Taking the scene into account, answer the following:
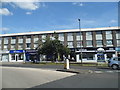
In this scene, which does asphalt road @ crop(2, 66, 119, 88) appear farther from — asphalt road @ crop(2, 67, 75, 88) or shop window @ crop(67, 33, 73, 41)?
shop window @ crop(67, 33, 73, 41)

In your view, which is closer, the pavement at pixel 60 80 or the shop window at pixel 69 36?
the pavement at pixel 60 80

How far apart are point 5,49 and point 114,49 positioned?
122 ft

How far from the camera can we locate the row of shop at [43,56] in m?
49.4

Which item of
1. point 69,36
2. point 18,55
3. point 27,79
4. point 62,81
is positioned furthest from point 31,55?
point 62,81

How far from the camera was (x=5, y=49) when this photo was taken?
60.9 metres

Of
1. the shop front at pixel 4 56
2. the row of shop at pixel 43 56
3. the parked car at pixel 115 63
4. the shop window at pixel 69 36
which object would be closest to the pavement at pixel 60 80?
the parked car at pixel 115 63

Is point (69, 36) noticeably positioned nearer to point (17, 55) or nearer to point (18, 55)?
point (18, 55)

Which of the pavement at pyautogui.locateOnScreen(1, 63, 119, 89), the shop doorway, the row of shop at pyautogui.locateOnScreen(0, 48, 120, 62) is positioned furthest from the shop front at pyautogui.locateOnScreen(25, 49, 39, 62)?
the pavement at pyautogui.locateOnScreen(1, 63, 119, 89)

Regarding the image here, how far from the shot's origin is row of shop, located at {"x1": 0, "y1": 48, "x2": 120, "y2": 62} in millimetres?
49375

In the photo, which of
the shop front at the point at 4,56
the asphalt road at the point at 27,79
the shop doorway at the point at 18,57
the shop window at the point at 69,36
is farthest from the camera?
the shop front at the point at 4,56

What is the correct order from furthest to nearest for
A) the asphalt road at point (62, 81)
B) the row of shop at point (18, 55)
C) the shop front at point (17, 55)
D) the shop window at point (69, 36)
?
1. the shop front at point (17, 55)
2. the row of shop at point (18, 55)
3. the shop window at point (69, 36)
4. the asphalt road at point (62, 81)

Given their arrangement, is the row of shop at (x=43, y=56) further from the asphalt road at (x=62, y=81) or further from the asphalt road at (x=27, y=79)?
the asphalt road at (x=62, y=81)

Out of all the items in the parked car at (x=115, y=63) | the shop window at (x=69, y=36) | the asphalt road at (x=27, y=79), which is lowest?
the asphalt road at (x=27, y=79)

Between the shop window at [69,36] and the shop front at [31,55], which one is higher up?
the shop window at [69,36]
